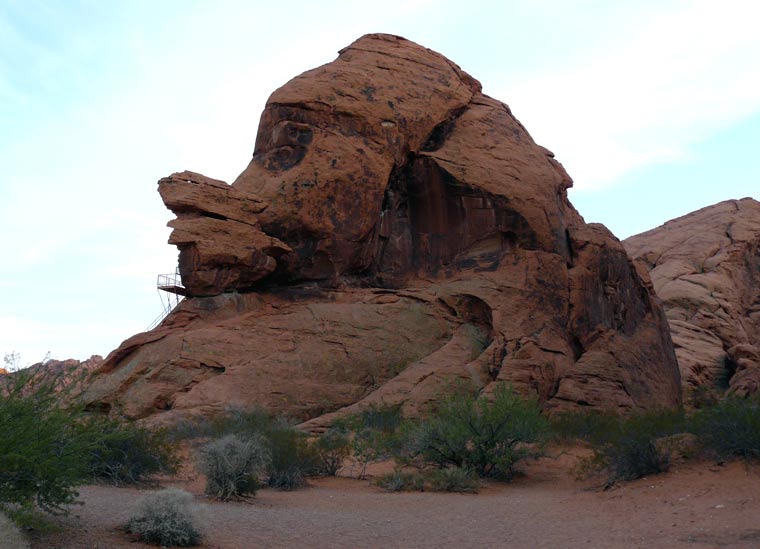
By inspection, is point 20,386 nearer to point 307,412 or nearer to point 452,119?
point 307,412

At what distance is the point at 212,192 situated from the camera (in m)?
23.6

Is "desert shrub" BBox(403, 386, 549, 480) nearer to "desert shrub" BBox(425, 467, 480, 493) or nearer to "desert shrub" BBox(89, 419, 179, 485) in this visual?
"desert shrub" BBox(425, 467, 480, 493)

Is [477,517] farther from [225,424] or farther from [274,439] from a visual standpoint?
[225,424]

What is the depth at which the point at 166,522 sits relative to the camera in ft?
27.7

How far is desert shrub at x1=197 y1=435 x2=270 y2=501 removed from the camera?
497 inches

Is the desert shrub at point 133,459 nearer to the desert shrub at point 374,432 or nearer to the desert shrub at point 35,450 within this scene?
the desert shrub at point 374,432

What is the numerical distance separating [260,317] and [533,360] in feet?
25.0

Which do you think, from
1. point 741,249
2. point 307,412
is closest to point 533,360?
point 307,412

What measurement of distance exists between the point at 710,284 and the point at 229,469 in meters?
35.8

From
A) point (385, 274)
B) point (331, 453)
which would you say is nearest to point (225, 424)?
point (331, 453)

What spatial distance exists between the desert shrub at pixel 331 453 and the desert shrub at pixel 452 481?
236 cm

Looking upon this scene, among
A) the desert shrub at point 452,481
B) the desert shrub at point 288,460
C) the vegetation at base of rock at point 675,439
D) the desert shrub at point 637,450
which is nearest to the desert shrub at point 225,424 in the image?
the desert shrub at point 288,460

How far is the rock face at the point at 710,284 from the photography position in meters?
36.6

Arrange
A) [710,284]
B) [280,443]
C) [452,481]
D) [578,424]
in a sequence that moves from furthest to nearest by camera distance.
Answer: [710,284], [578,424], [280,443], [452,481]
